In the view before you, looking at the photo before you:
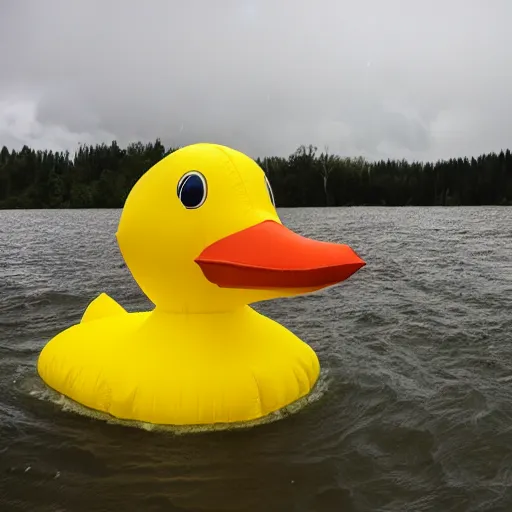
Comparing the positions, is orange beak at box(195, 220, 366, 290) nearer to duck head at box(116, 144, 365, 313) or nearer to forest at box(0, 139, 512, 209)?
duck head at box(116, 144, 365, 313)

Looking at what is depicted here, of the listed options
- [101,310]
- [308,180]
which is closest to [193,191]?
[101,310]

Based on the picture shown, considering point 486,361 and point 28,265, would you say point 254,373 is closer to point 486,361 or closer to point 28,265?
point 486,361

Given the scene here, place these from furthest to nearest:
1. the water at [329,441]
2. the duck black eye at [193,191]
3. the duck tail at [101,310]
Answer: the duck tail at [101,310] < the duck black eye at [193,191] < the water at [329,441]

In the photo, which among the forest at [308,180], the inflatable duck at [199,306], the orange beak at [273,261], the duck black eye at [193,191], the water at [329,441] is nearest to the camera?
the water at [329,441]

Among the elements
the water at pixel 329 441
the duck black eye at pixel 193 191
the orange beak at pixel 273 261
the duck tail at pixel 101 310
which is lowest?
the water at pixel 329 441

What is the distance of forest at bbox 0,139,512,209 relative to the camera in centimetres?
7819

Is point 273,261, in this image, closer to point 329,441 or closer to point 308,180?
point 329,441

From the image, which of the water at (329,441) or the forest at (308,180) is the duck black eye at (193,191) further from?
the forest at (308,180)

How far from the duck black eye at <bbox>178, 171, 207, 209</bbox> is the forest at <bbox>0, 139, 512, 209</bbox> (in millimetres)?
73219

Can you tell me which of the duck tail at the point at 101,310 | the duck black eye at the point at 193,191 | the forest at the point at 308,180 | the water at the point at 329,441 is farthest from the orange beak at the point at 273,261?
the forest at the point at 308,180

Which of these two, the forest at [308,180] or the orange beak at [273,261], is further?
the forest at [308,180]

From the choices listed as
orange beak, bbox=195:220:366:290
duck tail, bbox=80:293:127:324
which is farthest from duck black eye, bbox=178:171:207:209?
duck tail, bbox=80:293:127:324

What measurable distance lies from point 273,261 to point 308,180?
76303 millimetres

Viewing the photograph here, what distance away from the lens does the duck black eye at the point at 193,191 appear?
4.72m
